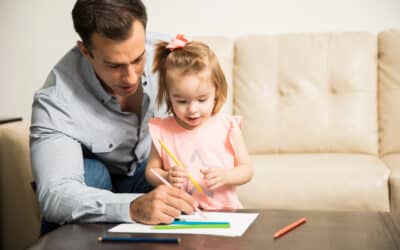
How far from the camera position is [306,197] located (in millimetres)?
2234

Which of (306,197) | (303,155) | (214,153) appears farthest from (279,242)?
(303,155)

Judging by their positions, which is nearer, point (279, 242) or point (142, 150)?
point (279, 242)

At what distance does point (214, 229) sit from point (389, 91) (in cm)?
175

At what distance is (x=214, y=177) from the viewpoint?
4.91ft

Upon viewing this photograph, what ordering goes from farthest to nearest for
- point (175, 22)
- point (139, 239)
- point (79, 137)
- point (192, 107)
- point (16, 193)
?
point (175, 22)
point (16, 193)
point (79, 137)
point (192, 107)
point (139, 239)

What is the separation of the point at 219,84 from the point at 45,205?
1.80 feet

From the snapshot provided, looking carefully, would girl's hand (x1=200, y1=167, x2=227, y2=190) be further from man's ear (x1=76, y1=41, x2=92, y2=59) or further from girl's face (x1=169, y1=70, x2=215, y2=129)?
man's ear (x1=76, y1=41, x2=92, y2=59)

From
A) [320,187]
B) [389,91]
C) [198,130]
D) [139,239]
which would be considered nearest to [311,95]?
[389,91]

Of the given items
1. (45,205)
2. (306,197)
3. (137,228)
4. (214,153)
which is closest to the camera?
(137,228)

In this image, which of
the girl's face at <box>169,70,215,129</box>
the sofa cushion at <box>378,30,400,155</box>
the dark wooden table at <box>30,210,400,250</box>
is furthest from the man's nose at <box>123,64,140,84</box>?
the sofa cushion at <box>378,30,400,155</box>

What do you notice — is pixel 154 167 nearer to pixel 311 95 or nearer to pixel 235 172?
pixel 235 172

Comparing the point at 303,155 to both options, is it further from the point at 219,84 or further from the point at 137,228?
the point at 137,228

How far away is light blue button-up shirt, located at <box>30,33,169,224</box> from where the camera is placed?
1461mm

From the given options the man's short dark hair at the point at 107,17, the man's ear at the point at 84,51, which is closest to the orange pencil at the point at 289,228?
the man's short dark hair at the point at 107,17
